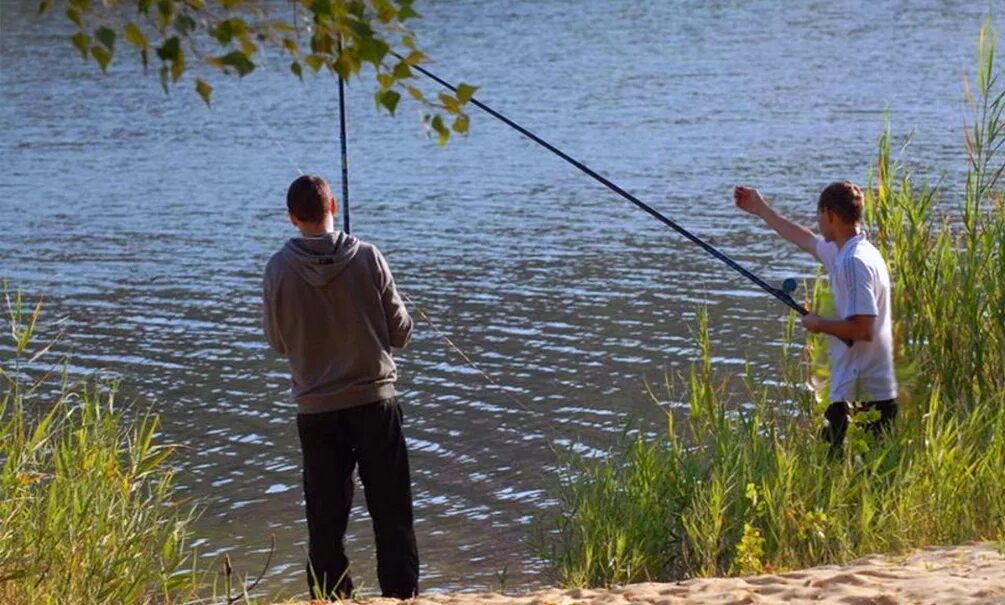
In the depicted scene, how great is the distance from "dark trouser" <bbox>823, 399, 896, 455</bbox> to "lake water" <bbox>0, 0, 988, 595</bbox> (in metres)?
1.47

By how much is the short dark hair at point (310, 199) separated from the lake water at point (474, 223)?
1.89 metres

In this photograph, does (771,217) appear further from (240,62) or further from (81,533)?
(240,62)

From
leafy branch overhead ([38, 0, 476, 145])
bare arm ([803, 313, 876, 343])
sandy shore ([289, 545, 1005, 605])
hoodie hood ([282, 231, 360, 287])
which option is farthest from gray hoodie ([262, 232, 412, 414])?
leafy branch overhead ([38, 0, 476, 145])

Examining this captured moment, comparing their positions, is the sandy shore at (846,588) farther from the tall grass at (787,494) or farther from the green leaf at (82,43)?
the green leaf at (82,43)

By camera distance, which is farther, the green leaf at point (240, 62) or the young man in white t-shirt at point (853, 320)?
the young man in white t-shirt at point (853, 320)

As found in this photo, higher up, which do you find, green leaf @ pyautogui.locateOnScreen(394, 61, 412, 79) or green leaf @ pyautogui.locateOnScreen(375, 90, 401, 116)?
green leaf @ pyautogui.locateOnScreen(394, 61, 412, 79)

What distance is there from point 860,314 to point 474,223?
9.67 meters

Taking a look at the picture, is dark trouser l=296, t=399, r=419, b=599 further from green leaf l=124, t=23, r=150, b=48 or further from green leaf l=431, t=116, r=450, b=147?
green leaf l=124, t=23, r=150, b=48

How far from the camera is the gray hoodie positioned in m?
5.54

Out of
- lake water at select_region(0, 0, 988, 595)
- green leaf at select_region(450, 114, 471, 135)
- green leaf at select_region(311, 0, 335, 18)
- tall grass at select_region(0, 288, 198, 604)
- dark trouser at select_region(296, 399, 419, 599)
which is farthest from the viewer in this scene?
lake water at select_region(0, 0, 988, 595)

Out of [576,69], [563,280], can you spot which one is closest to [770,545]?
[563,280]

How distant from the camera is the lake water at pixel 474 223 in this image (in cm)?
892

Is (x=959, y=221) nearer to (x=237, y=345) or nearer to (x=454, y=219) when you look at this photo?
(x=454, y=219)

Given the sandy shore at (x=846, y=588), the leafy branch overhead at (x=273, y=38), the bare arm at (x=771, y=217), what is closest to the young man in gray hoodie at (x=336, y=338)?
the sandy shore at (x=846, y=588)
